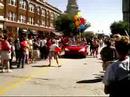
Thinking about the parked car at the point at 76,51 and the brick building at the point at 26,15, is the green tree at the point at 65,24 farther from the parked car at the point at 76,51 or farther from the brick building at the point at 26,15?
the parked car at the point at 76,51

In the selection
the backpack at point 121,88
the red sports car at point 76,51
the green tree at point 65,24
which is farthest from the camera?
the green tree at point 65,24

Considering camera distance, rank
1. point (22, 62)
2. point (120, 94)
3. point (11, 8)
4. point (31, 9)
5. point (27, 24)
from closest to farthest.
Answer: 1. point (120, 94)
2. point (22, 62)
3. point (11, 8)
4. point (27, 24)
5. point (31, 9)

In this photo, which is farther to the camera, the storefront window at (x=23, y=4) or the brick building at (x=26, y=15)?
the storefront window at (x=23, y=4)

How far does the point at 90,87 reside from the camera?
573 inches

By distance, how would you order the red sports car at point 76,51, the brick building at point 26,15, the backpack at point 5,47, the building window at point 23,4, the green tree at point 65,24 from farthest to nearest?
the green tree at point 65,24 → the building window at point 23,4 → the brick building at point 26,15 → the red sports car at point 76,51 → the backpack at point 5,47

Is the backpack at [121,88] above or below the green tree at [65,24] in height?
below

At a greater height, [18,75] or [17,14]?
[17,14]

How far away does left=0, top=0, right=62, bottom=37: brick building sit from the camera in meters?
66.4

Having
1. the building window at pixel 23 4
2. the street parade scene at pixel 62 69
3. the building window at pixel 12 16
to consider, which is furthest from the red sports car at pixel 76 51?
the building window at pixel 23 4

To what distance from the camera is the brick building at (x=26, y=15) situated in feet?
218

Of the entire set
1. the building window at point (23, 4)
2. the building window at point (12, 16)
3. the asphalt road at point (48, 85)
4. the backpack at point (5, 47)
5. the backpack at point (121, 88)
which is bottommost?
the asphalt road at point (48, 85)

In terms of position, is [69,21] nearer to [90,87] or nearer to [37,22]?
[37,22]

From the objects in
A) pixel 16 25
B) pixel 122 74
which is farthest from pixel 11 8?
pixel 122 74

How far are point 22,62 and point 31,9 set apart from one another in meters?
63.7
